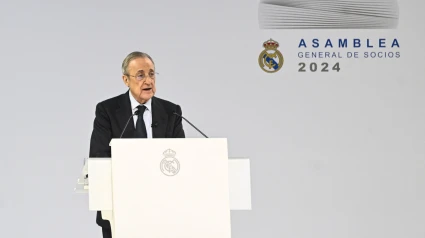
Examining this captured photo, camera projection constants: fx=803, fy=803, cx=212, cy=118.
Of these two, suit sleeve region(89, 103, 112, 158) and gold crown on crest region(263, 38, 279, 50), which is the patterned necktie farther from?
gold crown on crest region(263, 38, 279, 50)

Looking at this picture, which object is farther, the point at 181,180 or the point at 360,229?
the point at 360,229

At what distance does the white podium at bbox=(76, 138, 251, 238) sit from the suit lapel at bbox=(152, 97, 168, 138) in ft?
2.92

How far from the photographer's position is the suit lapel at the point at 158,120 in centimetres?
401

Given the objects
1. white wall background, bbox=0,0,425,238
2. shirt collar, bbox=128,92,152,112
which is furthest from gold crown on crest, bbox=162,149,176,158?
white wall background, bbox=0,0,425,238

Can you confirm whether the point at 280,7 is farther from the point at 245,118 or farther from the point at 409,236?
the point at 409,236

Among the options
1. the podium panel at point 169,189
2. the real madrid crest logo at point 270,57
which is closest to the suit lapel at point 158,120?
the podium panel at point 169,189

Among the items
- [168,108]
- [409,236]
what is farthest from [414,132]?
[168,108]

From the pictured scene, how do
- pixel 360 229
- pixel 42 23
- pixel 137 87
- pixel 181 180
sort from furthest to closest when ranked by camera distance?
pixel 360 229 → pixel 42 23 → pixel 137 87 → pixel 181 180

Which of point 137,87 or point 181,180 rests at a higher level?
point 137,87

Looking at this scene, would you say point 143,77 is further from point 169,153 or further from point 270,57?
point 270,57

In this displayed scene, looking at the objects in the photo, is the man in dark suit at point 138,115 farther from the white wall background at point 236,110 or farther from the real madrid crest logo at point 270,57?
the real madrid crest logo at point 270,57

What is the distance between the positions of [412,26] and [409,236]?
4.70 feet

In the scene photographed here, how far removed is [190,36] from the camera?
205 inches

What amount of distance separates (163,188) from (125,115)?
1124mm
